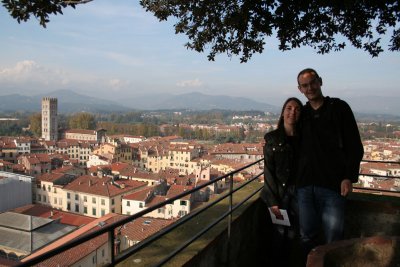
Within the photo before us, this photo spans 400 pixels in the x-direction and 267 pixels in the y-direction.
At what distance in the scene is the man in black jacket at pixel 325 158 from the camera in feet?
7.29

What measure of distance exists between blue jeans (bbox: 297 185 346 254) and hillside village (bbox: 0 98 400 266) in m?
0.75

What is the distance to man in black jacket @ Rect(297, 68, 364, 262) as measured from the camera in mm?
2221

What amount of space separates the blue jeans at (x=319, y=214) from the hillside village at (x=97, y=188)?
0.75 m

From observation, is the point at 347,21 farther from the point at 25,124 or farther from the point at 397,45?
the point at 25,124

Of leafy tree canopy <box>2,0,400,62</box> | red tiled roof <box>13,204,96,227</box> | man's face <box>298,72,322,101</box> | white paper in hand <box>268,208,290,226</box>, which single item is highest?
leafy tree canopy <box>2,0,400,62</box>

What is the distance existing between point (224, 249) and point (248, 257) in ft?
1.90

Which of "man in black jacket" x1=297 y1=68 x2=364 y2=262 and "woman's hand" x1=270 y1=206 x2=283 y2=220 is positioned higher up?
"man in black jacket" x1=297 y1=68 x2=364 y2=262

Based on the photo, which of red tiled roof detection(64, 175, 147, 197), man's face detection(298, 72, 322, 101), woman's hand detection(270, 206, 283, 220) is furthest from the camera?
red tiled roof detection(64, 175, 147, 197)

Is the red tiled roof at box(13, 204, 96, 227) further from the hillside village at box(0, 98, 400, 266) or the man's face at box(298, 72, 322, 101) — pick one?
the man's face at box(298, 72, 322, 101)

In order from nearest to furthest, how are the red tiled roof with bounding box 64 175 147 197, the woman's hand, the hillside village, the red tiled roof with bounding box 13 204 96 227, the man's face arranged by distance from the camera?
the man's face → the woman's hand → the hillside village → the red tiled roof with bounding box 13 204 96 227 → the red tiled roof with bounding box 64 175 147 197

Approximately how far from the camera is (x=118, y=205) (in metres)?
30.2

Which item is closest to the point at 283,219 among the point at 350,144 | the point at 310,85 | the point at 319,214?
the point at 319,214

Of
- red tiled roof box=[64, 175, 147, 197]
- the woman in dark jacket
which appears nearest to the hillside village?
red tiled roof box=[64, 175, 147, 197]

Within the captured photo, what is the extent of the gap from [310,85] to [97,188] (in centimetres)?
3059
